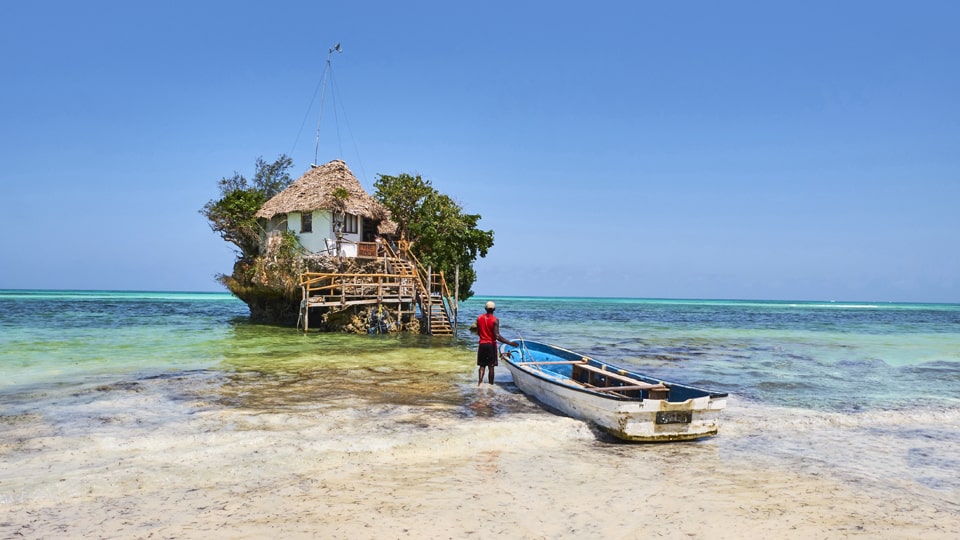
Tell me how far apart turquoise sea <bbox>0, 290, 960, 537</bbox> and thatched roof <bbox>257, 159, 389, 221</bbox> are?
296 inches

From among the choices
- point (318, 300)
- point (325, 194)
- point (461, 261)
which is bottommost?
point (318, 300)

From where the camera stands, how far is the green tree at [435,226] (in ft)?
91.9

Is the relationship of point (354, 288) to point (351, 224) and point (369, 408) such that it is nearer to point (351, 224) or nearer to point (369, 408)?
point (351, 224)

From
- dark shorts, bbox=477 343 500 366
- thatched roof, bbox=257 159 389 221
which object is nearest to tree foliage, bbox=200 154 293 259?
thatched roof, bbox=257 159 389 221

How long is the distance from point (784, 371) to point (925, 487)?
423 inches

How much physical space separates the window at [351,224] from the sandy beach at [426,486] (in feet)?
59.8

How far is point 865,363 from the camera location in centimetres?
1938

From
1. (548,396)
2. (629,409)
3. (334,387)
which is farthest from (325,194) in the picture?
(629,409)

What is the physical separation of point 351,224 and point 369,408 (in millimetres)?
18133

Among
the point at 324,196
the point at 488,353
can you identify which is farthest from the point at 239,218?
the point at 488,353

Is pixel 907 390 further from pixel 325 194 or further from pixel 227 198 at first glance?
pixel 227 198

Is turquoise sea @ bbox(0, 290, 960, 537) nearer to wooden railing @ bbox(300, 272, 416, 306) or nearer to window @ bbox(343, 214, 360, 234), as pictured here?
wooden railing @ bbox(300, 272, 416, 306)

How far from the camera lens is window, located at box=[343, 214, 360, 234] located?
1063 inches

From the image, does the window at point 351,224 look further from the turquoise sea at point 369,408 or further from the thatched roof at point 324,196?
the turquoise sea at point 369,408
